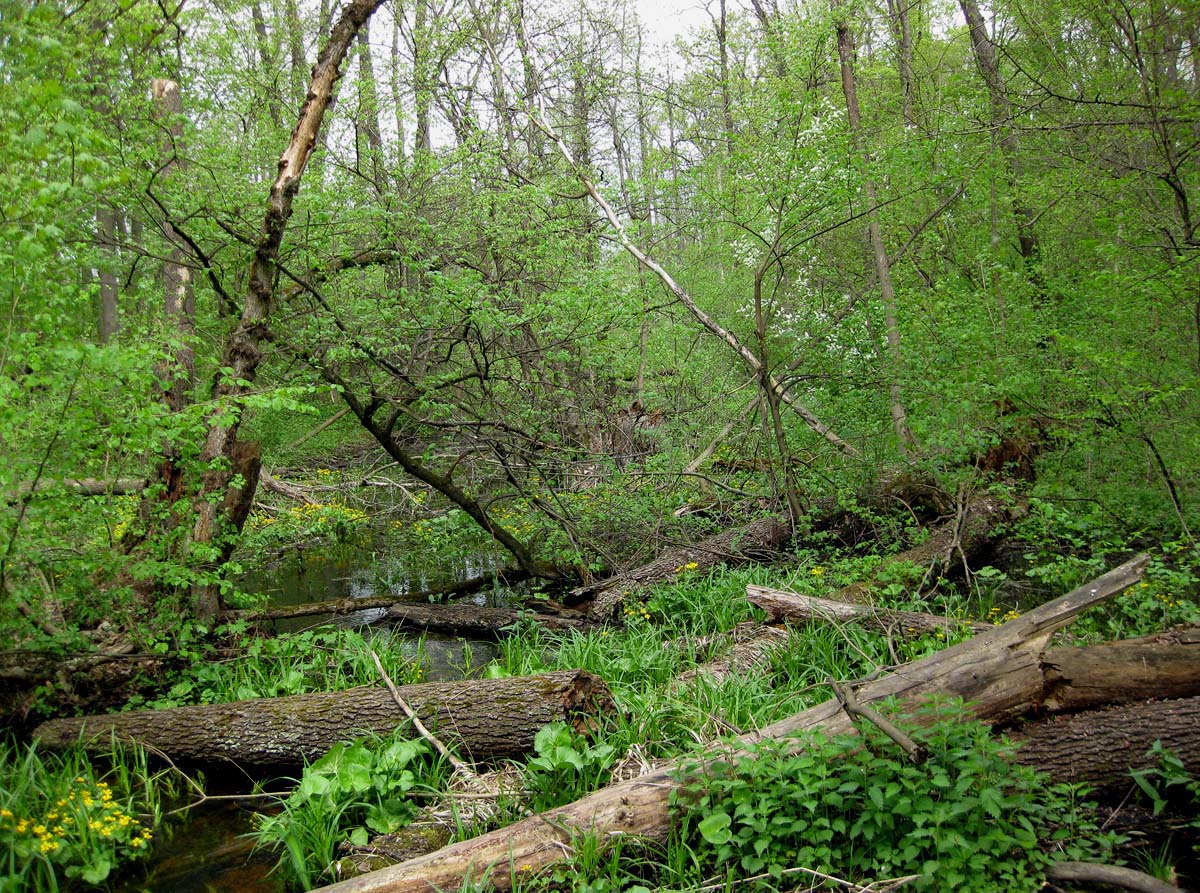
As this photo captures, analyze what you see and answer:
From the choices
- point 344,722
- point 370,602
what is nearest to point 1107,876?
point 344,722

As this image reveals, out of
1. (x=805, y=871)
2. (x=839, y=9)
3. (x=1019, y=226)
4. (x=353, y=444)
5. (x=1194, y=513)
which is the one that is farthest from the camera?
(x=353, y=444)

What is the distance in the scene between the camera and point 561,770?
3.98m

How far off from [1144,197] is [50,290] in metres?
8.26

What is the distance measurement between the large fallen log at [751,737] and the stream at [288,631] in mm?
957

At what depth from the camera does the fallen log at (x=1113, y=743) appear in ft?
10.4

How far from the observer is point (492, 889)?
3.15 meters

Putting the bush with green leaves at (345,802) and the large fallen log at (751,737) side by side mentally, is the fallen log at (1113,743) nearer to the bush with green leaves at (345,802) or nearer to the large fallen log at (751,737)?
the large fallen log at (751,737)

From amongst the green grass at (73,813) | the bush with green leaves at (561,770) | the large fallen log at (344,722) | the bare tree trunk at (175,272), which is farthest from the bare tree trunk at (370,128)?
the bush with green leaves at (561,770)

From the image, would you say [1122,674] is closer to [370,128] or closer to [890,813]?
[890,813]

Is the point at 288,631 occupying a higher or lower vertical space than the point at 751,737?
lower

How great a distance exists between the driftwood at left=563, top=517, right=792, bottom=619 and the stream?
1132 mm

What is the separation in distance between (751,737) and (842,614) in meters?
2.14

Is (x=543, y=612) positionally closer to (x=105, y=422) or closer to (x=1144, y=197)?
(x=105, y=422)

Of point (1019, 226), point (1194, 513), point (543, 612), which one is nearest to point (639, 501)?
point (543, 612)
